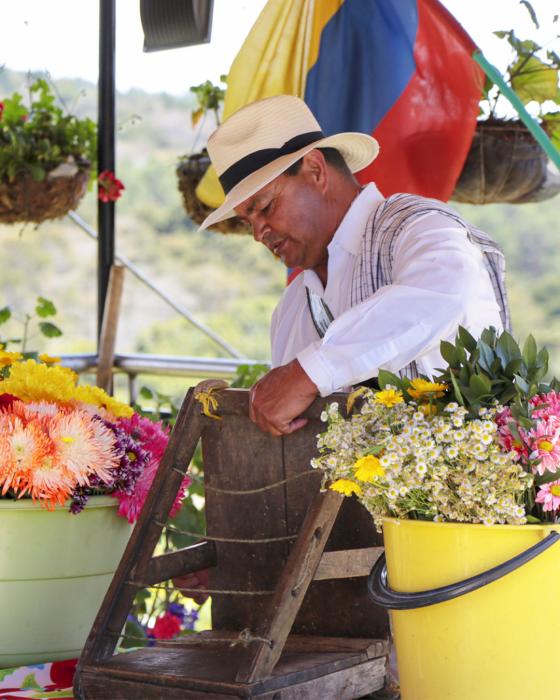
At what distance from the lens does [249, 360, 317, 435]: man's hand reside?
1089mm

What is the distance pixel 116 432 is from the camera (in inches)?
48.1

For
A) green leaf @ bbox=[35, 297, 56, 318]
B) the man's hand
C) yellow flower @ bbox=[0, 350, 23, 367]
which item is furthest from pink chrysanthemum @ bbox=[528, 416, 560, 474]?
green leaf @ bbox=[35, 297, 56, 318]

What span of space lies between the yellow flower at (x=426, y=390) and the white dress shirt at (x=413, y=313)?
0.77 feet

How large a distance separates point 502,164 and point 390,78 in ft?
1.03

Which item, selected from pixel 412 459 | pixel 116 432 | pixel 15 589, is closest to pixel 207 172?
pixel 116 432

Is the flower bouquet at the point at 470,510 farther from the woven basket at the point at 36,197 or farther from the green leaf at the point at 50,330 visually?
the green leaf at the point at 50,330

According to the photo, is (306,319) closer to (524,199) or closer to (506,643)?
(524,199)

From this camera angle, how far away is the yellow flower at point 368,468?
839mm

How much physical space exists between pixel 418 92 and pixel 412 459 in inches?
47.4

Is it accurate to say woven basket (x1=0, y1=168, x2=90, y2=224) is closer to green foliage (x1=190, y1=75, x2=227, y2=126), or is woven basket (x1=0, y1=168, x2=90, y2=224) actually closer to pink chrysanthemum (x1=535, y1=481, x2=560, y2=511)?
green foliage (x1=190, y1=75, x2=227, y2=126)

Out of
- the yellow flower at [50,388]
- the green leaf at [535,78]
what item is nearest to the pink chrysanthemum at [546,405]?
the yellow flower at [50,388]

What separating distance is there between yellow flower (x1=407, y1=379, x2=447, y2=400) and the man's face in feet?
2.25

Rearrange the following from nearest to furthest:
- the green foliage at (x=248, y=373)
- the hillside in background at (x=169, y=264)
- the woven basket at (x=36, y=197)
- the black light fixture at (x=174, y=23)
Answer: the black light fixture at (x=174, y=23)
the woven basket at (x=36, y=197)
the green foliage at (x=248, y=373)
the hillside in background at (x=169, y=264)

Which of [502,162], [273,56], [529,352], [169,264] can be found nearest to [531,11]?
[502,162]
